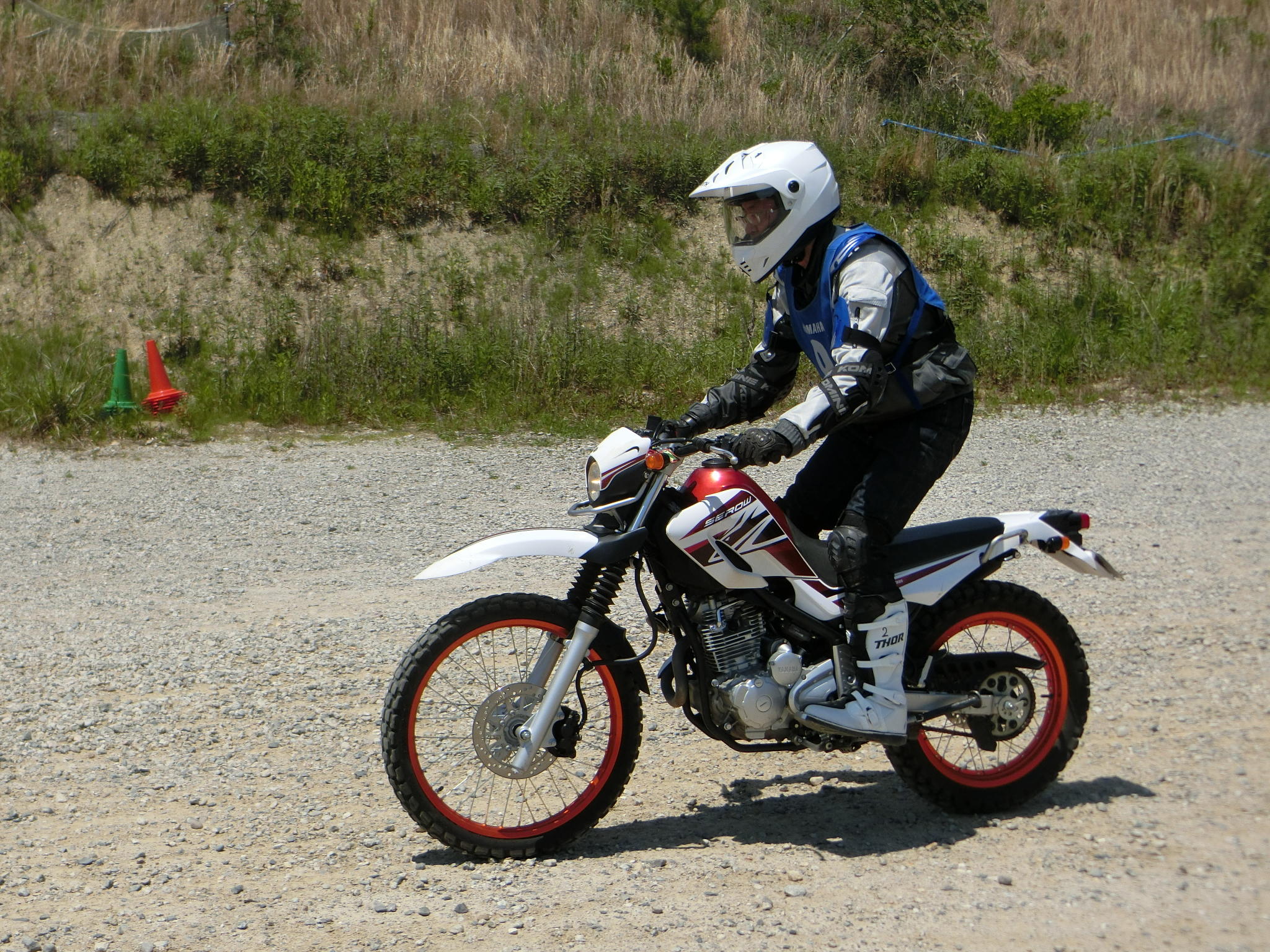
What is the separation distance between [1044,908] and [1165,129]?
61.7 ft

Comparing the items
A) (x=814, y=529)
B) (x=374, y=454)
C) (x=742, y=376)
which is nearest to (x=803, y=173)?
(x=742, y=376)

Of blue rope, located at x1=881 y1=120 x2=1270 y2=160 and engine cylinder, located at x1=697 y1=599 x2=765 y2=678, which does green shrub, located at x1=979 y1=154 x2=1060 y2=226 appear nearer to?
blue rope, located at x1=881 y1=120 x2=1270 y2=160

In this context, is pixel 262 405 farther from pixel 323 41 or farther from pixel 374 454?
pixel 323 41

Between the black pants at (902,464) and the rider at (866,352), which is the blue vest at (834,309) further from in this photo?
the black pants at (902,464)

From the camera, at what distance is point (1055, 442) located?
38.8 feet

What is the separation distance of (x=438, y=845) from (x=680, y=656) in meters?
1.08

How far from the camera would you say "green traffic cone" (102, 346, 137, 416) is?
12.2 metres

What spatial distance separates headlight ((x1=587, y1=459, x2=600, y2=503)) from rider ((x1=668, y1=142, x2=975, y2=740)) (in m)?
0.40

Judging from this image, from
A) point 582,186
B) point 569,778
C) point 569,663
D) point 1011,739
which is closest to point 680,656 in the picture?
point 569,663

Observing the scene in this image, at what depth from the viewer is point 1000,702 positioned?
4680 mm

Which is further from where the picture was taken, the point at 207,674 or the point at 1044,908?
the point at 207,674

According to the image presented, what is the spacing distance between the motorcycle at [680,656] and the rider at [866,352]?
0.34 ft

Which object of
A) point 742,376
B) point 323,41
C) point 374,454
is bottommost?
point 374,454

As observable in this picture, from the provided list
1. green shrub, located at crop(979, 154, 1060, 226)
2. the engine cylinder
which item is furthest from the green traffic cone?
green shrub, located at crop(979, 154, 1060, 226)
